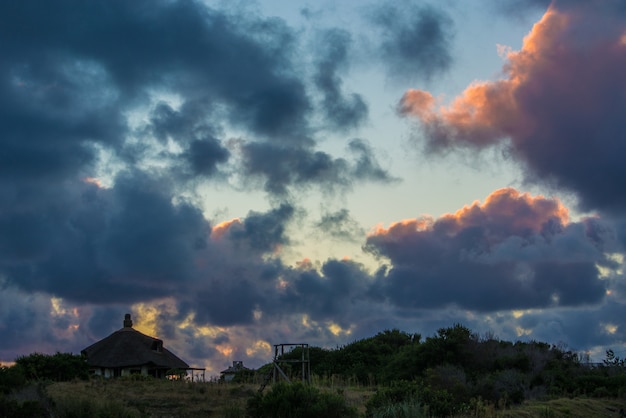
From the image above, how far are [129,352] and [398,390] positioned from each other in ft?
168

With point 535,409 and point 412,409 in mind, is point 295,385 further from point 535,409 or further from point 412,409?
point 535,409

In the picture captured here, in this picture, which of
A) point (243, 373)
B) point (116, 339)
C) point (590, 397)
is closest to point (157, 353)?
point (116, 339)

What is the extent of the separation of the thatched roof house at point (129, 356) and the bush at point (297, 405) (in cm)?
A: 4807

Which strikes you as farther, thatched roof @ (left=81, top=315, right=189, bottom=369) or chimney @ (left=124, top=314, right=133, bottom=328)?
chimney @ (left=124, top=314, right=133, bottom=328)

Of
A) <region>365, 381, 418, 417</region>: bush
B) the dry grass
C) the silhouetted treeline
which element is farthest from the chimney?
<region>365, 381, 418, 417</region>: bush

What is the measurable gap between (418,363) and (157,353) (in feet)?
123

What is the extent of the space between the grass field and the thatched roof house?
3079 cm

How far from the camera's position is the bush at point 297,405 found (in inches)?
968

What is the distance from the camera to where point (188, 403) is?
109ft

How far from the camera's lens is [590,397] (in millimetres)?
38031

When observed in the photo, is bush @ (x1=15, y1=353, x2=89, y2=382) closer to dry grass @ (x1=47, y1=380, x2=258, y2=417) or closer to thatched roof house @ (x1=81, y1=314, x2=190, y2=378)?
dry grass @ (x1=47, y1=380, x2=258, y2=417)

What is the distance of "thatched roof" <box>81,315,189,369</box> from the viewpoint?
71688mm

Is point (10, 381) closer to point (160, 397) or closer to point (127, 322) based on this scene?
point (160, 397)

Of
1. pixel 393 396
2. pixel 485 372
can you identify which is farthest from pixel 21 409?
pixel 485 372
